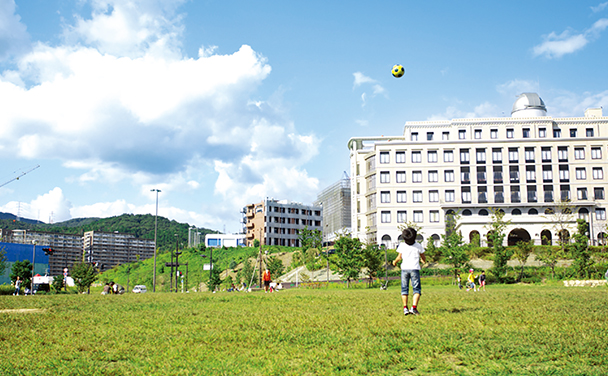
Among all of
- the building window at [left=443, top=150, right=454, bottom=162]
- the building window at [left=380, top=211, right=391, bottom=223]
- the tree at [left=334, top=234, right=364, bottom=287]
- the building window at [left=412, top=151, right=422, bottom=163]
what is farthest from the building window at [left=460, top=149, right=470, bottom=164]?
the tree at [left=334, top=234, right=364, bottom=287]

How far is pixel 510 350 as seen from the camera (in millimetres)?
6711

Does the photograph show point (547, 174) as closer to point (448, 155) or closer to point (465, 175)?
point (465, 175)

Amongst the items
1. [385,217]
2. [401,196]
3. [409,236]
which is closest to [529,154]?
[401,196]

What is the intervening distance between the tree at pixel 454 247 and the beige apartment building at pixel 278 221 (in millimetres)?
59318

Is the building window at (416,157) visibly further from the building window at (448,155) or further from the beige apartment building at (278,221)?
the beige apartment building at (278,221)

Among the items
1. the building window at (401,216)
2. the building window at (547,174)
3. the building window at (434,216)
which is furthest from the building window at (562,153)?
the building window at (401,216)

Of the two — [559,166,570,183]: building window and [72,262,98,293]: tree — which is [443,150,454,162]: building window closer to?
[559,166,570,183]: building window

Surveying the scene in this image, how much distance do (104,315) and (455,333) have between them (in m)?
9.00

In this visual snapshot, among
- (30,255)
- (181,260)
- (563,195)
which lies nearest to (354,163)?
(563,195)

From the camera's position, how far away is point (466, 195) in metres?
77.8

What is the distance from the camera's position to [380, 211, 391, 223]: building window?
3120 inches

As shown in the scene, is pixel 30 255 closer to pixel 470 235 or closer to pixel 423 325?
pixel 470 235

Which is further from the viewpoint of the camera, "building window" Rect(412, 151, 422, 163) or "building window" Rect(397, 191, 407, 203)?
"building window" Rect(412, 151, 422, 163)

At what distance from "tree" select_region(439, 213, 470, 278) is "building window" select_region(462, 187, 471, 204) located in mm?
3349
